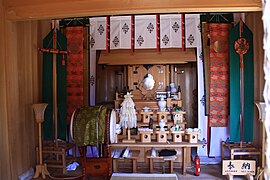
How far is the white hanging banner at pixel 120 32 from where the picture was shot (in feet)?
14.6

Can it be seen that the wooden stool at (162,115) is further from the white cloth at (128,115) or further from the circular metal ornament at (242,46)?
the circular metal ornament at (242,46)

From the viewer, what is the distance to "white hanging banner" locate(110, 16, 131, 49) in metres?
4.44

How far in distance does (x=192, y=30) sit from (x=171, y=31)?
1.25 feet

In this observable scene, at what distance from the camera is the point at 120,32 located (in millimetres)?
4457

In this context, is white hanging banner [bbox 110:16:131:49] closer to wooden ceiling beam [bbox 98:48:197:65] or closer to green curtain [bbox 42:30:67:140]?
wooden ceiling beam [bbox 98:48:197:65]

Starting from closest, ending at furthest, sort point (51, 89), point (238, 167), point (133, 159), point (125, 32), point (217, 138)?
point (238, 167)
point (133, 159)
point (51, 89)
point (217, 138)
point (125, 32)

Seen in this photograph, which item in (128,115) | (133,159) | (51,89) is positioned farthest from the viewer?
(51,89)

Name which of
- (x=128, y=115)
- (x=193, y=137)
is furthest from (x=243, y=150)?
(x=128, y=115)

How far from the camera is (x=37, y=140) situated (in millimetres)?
3967

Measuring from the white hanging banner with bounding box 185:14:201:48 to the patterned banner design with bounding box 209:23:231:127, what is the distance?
0.23 metres

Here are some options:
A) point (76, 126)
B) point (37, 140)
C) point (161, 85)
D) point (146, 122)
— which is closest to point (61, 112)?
point (37, 140)

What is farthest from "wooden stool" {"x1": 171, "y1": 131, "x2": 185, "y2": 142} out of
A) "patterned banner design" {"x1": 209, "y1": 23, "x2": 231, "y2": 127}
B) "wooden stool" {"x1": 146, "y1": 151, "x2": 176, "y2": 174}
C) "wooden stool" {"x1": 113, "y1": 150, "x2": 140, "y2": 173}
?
"patterned banner design" {"x1": 209, "y1": 23, "x2": 231, "y2": 127}

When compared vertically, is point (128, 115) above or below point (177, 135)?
above

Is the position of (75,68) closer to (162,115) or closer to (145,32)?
(145,32)
